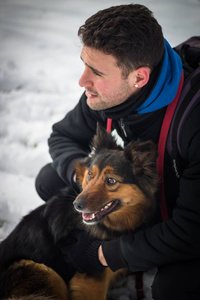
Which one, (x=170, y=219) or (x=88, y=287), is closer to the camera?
(x=170, y=219)

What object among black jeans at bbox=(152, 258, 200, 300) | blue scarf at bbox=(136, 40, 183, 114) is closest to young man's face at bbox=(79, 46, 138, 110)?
blue scarf at bbox=(136, 40, 183, 114)

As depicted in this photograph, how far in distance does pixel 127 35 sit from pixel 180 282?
5.04 feet

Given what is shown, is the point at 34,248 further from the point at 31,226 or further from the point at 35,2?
the point at 35,2

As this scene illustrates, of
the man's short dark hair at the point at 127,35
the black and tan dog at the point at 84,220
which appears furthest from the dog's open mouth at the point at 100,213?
the man's short dark hair at the point at 127,35

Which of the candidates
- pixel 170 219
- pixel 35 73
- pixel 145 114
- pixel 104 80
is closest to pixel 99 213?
pixel 170 219

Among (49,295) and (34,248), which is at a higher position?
(34,248)

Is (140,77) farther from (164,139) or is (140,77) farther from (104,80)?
(164,139)

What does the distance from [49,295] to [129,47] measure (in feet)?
5.80

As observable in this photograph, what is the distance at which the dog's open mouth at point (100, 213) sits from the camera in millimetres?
1640

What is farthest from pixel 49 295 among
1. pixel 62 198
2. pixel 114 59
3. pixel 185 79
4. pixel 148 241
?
pixel 185 79

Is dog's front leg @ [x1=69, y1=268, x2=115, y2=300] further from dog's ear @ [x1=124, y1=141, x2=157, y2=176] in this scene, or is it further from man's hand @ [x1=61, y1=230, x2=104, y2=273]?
dog's ear @ [x1=124, y1=141, x2=157, y2=176]

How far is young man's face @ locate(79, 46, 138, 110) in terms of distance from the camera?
1558 millimetres

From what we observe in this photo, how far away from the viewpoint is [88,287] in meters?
1.79

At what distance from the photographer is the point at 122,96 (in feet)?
5.47
